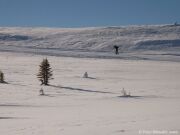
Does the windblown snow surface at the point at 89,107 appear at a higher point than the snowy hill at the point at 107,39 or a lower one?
lower

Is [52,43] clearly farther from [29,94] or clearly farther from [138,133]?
[138,133]

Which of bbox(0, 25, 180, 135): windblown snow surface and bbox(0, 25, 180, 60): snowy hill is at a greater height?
bbox(0, 25, 180, 60): snowy hill

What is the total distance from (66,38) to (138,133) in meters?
142

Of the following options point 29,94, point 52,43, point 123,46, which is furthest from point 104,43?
point 29,94

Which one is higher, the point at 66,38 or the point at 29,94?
the point at 66,38

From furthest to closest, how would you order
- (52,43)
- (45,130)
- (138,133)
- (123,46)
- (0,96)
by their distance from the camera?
1. (52,43)
2. (123,46)
3. (0,96)
4. (45,130)
5. (138,133)

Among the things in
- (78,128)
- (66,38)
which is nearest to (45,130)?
(78,128)

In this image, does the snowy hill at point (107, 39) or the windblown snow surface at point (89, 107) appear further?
the snowy hill at point (107, 39)

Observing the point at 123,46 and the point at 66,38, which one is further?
the point at 66,38

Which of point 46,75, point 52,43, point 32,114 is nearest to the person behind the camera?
point 32,114

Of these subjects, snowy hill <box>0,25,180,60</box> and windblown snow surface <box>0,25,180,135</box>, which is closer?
windblown snow surface <box>0,25,180,135</box>

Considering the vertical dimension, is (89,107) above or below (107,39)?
below

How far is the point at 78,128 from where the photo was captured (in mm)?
10406

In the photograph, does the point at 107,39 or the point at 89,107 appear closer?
the point at 89,107
